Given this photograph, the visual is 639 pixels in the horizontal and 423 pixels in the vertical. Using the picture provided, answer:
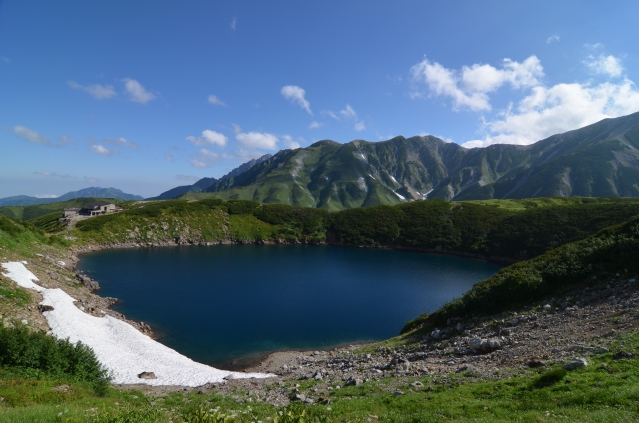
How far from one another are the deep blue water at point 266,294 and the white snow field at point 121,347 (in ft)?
11.7

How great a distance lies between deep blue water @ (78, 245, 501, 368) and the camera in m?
37.1

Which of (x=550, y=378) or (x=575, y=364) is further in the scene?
(x=575, y=364)

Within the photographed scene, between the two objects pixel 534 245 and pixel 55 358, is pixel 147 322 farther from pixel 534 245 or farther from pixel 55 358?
pixel 534 245

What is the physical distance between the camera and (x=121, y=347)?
2925 cm

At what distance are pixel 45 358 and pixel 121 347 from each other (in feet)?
47.6

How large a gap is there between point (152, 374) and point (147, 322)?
1783 cm

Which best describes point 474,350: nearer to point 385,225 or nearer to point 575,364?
point 575,364

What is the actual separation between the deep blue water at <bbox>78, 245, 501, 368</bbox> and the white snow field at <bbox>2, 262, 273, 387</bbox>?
355cm

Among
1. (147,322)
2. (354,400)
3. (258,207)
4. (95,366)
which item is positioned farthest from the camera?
(258,207)

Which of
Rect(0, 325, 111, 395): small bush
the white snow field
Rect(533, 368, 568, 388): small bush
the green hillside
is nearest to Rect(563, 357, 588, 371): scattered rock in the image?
Rect(533, 368, 568, 388): small bush

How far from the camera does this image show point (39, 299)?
Result: 32.6 metres

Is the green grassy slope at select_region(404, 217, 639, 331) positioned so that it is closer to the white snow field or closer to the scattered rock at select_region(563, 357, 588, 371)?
the scattered rock at select_region(563, 357, 588, 371)

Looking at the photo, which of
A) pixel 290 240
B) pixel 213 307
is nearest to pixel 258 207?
pixel 290 240

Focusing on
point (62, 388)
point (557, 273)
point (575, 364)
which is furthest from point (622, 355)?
point (62, 388)
